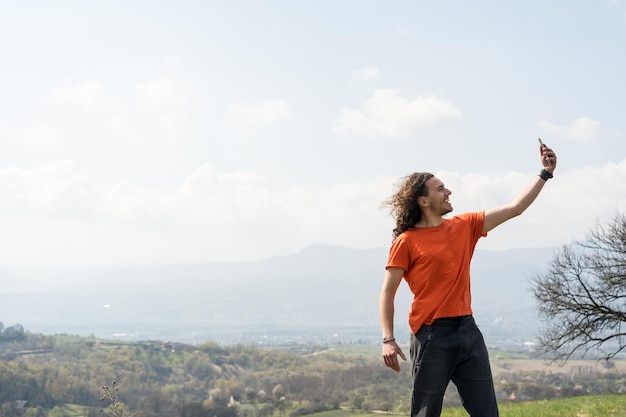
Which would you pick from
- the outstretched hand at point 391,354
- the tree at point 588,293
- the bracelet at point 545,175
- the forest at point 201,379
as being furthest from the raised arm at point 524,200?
the forest at point 201,379

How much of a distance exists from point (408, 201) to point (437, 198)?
0.22 m

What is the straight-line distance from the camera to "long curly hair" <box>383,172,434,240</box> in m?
5.72

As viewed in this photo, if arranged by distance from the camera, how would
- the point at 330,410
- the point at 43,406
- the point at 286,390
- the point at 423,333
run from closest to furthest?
the point at 423,333, the point at 330,410, the point at 43,406, the point at 286,390

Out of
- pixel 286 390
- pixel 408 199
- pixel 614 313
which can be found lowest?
pixel 286 390

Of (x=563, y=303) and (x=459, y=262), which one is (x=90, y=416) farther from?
(x=459, y=262)

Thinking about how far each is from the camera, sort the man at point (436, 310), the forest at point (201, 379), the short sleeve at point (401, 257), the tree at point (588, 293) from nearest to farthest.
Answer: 1. the man at point (436, 310)
2. the short sleeve at point (401, 257)
3. the tree at point (588, 293)
4. the forest at point (201, 379)

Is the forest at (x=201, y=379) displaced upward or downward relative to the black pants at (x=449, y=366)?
downward

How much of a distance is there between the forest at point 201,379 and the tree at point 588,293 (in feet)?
63.5

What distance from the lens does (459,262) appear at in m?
5.54

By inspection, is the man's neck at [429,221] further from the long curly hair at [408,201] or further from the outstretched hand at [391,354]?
the outstretched hand at [391,354]

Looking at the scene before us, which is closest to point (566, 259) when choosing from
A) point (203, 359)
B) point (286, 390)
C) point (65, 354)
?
point (286, 390)

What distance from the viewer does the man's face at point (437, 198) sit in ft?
18.6

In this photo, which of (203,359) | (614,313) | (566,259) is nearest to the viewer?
(614,313)

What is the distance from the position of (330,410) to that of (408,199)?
237ft
